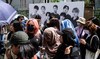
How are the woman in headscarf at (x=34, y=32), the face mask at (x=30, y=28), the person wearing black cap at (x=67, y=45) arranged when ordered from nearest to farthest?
the person wearing black cap at (x=67, y=45), the woman in headscarf at (x=34, y=32), the face mask at (x=30, y=28)

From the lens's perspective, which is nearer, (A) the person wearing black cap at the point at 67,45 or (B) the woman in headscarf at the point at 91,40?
(A) the person wearing black cap at the point at 67,45

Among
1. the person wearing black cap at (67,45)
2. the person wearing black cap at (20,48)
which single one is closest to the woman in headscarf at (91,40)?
the person wearing black cap at (67,45)

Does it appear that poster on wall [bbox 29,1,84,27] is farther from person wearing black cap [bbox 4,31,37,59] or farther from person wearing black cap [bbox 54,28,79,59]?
person wearing black cap [bbox 4,31,37,59]

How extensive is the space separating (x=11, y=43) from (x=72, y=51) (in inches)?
46.0

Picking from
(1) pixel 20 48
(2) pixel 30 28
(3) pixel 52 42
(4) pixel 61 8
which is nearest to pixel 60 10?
(4) pixel 61 8

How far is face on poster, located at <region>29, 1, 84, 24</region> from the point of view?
33.9ft

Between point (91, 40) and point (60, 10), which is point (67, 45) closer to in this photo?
point (91, 40)

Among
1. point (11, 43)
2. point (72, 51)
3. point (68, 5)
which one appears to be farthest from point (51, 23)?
point (68, 5)

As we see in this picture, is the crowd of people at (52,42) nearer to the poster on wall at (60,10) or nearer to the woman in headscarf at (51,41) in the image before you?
the woman in headscarf at (51,41)

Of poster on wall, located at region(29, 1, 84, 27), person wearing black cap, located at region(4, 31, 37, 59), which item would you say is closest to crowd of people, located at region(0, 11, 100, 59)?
person wearing black cap, located at region(4, 31, 37, 59)

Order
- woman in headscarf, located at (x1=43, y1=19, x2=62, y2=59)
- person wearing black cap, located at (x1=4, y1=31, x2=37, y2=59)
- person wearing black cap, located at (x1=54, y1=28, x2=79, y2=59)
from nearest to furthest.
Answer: person wearing black cap, located at (x1=4, y1=31, x2=37, y2=59), person wearing black cap, located at (x1=54, y1=28, x2=79, y2=59), woman in headscarf, located at (x1=43, y1=19, x2=62, y2=59)

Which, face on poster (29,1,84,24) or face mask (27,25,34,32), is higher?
face mask (27,25,34,32)

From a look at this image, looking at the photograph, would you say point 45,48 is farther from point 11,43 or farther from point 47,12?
point 47,12

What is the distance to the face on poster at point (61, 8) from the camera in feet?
33.9
